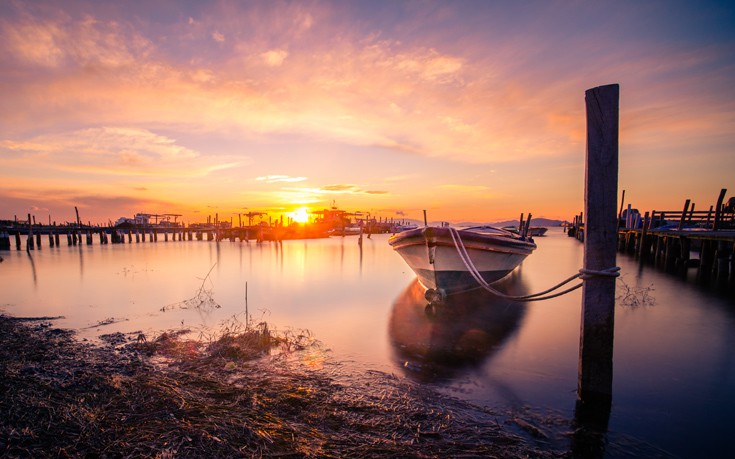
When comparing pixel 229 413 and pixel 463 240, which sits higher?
pixel 463 240

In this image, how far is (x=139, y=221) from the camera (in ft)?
304

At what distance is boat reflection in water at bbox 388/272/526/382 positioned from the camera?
667cm

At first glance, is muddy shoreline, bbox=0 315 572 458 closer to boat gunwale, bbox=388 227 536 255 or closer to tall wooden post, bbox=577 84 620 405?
tall wooden post, bbox=577 84 620 405

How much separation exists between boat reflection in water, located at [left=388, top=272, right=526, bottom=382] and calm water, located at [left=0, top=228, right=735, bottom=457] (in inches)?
1.8

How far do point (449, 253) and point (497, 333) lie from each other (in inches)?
108

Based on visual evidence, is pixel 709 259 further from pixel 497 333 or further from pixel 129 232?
pixel 129 232

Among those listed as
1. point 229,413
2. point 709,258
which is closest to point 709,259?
point 709,258

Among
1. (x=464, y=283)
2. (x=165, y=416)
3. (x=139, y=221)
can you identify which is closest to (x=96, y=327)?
(x=165, y=416)

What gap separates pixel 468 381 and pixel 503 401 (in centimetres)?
78

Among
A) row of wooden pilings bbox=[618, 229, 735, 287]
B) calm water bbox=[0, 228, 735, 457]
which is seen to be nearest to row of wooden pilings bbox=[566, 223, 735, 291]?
row of wooden pilings bbox=[618, 229, 735, 287]

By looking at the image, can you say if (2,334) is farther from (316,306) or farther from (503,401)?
(503,401)

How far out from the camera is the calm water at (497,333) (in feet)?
16.2

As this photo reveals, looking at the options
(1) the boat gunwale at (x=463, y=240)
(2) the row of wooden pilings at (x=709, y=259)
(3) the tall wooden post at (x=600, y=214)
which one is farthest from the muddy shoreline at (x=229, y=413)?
(2) the row of wooden pilings at (x=709, y=259)

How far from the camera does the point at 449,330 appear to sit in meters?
8.95
